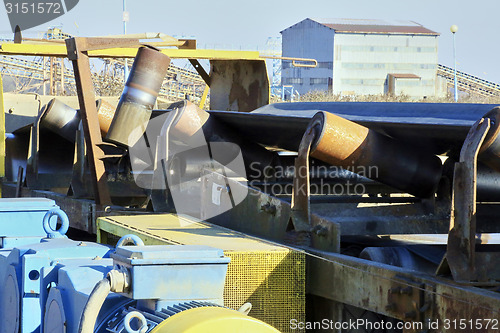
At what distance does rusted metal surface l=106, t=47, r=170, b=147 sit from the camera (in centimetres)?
709

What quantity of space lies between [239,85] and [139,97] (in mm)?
3263

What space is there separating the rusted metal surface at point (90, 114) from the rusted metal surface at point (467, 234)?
4.43m

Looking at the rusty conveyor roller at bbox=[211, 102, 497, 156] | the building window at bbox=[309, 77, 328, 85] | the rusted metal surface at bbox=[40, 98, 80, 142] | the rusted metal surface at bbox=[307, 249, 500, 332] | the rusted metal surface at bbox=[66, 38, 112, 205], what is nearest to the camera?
the rusted metal surface at bbox=[307, 249, 500, 332]

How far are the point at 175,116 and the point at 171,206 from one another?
2.50ft

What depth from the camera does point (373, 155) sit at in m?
4.82

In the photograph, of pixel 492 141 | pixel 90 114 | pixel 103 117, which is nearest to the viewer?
pixel 492 141

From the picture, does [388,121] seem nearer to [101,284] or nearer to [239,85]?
[101,284]

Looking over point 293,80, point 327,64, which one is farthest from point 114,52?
point 327,64

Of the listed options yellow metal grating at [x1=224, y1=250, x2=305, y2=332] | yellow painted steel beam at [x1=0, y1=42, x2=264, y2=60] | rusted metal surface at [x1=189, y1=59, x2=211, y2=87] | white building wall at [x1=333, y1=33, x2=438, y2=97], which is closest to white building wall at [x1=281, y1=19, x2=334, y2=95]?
white building wall at [x1=333, y1=33, x2=438, y2=97]

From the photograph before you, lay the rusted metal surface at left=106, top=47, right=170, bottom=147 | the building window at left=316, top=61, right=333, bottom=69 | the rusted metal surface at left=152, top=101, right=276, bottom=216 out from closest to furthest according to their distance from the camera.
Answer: the rusted metal surface at left=152, top=101, right=276, bottom=216, the rusted metal surface at left=106, top=47, right=170, bottom=147, the building window at left=316, top=61, right=333, bottom=69

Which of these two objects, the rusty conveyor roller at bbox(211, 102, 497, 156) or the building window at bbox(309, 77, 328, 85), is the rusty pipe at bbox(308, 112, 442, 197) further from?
the building window at bbox(309, 77, 328, 85)

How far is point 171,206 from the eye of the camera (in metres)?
6.53

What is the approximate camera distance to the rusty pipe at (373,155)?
4.70 meters

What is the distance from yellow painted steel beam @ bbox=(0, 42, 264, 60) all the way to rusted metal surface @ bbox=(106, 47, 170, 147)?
77.8 inches
